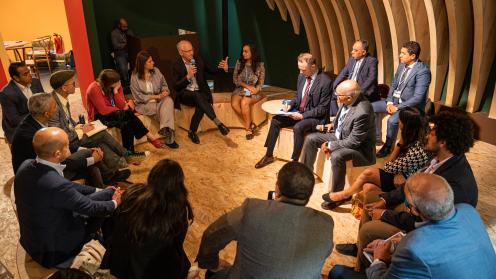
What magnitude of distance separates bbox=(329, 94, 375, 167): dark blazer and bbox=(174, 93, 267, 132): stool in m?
2.28

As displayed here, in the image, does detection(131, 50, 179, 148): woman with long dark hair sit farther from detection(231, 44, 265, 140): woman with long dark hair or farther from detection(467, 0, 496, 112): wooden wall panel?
detection(467, 0, 496, 112): wooden wall panel

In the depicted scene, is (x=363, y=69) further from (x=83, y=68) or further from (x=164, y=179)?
(x=83, y=68)

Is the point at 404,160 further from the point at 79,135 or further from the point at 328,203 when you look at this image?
the point at 79,135

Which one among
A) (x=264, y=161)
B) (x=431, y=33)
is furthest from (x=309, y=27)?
(x=264, y=161)

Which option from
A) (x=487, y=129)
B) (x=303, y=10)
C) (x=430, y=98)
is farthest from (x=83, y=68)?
(x=487, y=129)

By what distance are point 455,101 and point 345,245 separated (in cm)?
359

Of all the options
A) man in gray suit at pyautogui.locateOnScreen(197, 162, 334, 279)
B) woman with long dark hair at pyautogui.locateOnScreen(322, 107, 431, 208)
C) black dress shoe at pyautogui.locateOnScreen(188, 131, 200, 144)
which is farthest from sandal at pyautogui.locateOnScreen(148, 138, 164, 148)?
man in gray suit at pyautogui.locateOnScreen(197, 162, 334, 279)

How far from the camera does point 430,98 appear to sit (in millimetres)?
5848

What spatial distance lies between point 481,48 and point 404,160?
2784 millimetres

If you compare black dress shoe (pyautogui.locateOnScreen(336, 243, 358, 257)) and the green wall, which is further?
the green wall

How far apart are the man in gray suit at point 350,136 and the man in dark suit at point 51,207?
2478 millimetres

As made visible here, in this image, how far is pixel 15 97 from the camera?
4375 mm

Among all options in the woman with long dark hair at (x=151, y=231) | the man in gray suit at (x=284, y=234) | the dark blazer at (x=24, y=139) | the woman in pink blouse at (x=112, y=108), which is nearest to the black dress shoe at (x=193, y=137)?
the woman in pink blouse at (x=112, y=108)

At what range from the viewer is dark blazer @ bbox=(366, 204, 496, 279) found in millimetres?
1912
